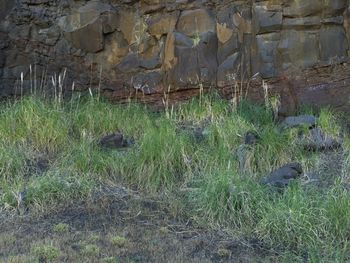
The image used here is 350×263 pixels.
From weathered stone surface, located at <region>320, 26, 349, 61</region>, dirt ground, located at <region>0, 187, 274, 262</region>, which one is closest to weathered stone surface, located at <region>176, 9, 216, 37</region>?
weathered stone surface, located at <region>320, 26, 349, 61</region>

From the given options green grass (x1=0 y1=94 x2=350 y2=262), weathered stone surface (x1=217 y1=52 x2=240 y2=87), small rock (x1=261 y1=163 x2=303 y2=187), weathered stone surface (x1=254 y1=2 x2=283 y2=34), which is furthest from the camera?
weathered stone surface (x1=217 y1=52 x2=240 y2=87)

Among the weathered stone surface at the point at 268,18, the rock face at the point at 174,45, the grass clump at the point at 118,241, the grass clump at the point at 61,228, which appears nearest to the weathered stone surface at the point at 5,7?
the rock face at the point at 174,45

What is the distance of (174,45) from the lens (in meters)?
10.1

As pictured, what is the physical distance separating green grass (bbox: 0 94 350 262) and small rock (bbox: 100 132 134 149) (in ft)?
0.49

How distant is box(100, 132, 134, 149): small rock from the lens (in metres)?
8.09

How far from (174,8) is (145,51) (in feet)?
2.62

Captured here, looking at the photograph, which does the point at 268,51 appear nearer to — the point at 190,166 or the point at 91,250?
the point at 190,166

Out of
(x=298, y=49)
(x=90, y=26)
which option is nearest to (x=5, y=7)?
(x=90, y=26)

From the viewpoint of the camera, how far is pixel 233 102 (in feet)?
30.4

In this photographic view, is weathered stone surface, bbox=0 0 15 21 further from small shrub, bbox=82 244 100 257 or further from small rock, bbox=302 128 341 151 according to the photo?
small shrub, bbox=82 244 100 257

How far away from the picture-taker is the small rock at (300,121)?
27.3 ft

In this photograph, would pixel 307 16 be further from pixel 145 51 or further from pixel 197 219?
pixel 197 219

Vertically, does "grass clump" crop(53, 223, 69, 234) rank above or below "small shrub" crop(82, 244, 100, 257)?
below

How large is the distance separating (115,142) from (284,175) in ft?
7.21
